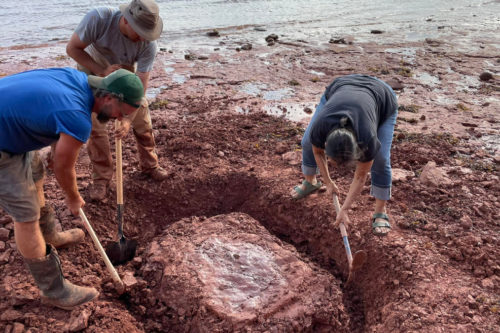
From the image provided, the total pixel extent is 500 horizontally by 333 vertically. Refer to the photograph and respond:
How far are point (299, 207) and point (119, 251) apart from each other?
1.66 m

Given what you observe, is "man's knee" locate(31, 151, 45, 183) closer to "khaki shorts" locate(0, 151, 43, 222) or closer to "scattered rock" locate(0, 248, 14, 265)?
"khaki shorts" locate(0, 151, 43, 222)

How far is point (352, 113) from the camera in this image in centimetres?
264

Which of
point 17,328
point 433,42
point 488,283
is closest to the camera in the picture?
point 17,328

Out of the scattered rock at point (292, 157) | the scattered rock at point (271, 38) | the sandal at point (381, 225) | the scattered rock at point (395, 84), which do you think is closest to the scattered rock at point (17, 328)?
the sandal at point (381, 225)

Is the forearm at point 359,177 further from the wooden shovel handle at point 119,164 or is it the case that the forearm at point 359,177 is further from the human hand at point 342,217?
the wooden shovel handle at point 119,164

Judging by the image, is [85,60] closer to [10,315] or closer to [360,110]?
[10,315]

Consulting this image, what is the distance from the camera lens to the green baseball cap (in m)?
2.30

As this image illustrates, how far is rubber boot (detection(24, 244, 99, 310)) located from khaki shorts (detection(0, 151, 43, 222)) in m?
0.29

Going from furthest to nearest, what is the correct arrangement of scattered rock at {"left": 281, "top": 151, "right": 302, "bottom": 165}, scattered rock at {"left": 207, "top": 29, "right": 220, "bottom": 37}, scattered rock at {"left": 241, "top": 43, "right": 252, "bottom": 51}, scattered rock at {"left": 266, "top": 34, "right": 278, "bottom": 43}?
1. scattered rock at {"left": 207, "top": 29, "right": 220, "bottom": 37}
2. scattered rock at {"left": 266, "top": 34, "right": 278, "bottom": 43}
3. scattered rock at {"left": 241, "top": 43, "right": 252, "bottom": 51}
4. scattered rock at {"left": 281, "top": 151, "right": 302, "bottom": 165}

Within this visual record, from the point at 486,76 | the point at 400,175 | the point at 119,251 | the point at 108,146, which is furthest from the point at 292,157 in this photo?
the point at 486,76

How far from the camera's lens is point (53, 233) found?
118 inches

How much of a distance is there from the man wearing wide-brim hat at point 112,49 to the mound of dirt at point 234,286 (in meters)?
0.90

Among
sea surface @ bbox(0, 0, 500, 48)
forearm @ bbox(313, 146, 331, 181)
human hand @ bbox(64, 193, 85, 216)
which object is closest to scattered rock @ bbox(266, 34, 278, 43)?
sea surface @ bbox(0, 0, 500, 48)

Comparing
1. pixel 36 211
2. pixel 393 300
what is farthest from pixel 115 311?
pixel 393 300
